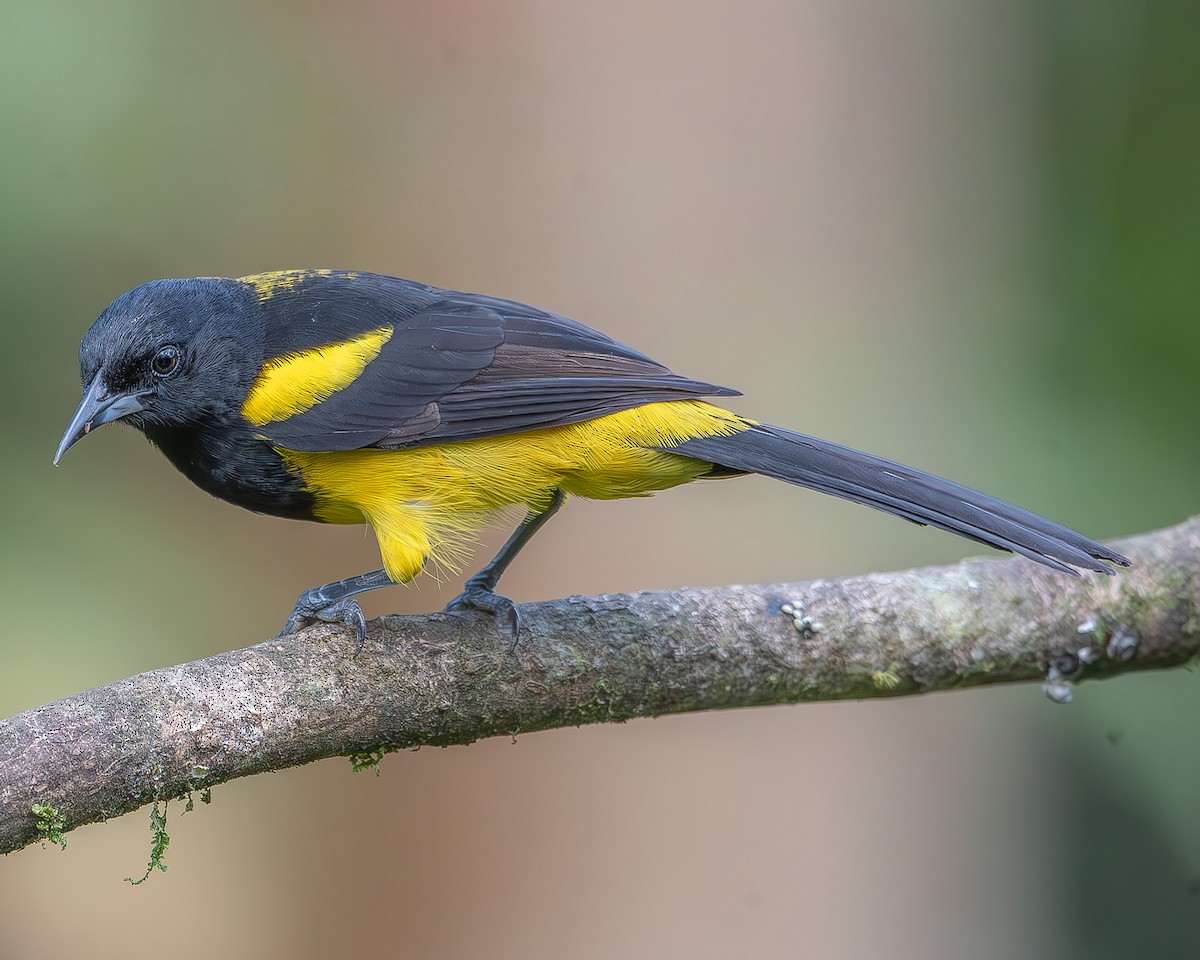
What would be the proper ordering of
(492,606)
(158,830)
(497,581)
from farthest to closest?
1. (497,581)
2. (492,606)
3. (158,830)

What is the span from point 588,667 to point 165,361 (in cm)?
141

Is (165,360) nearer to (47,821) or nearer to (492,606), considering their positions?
(492,606)

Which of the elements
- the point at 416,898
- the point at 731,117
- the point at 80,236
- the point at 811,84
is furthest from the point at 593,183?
the point at 416,898

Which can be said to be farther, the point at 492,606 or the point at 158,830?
the point at 492,606

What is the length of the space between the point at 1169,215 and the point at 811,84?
1.87 metres

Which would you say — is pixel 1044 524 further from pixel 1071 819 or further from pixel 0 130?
pixel 0 130

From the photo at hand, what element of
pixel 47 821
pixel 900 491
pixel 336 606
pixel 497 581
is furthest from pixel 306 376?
pixel 900 491

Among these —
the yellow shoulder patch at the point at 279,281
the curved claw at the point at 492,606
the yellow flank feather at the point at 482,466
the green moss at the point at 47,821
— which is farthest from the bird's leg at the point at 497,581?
the green moss at the point at 47,821

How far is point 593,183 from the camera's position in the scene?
18.9 ft

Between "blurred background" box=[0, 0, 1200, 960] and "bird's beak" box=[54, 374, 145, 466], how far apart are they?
1615 millimetres

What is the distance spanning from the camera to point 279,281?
357 cm

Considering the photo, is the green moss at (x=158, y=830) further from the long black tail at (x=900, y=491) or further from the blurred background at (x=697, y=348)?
the blurred background at (x=697, y=348)

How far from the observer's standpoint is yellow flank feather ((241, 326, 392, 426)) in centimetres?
316

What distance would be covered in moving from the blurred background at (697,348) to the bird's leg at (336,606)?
183 cm
